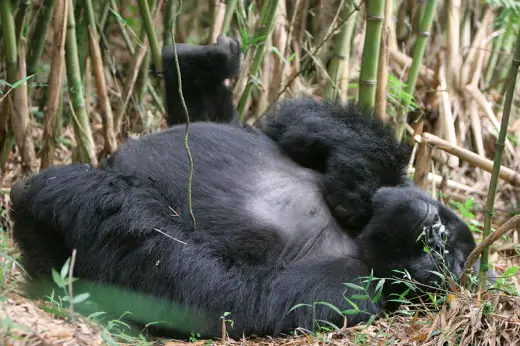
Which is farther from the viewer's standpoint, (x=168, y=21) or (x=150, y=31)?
(x=168, y=21)

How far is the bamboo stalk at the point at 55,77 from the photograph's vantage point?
2744mm

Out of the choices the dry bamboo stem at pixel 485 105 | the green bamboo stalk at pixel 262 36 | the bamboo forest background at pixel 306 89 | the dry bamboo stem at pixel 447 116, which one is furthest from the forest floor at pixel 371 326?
the dry bamboo stem at pixel 485 105

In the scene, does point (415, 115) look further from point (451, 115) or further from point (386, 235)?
point (386, 235)

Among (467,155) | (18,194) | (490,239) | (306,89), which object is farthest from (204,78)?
(490,239)

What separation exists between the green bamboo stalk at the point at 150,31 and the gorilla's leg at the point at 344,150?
0.67 metres

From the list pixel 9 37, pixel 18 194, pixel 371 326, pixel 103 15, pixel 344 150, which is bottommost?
pixel 371 326

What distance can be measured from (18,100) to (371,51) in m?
1.63

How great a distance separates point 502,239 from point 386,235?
1572mm

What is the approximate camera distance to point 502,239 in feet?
12.1

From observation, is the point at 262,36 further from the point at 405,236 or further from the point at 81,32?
the point at 405,236

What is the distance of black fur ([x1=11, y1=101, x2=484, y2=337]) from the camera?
217 cm

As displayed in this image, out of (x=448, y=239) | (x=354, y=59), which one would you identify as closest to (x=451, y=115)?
(x=354, y=59)

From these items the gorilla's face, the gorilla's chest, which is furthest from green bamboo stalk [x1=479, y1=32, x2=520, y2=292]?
→ the gorilla's chest

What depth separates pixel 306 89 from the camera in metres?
3.94
